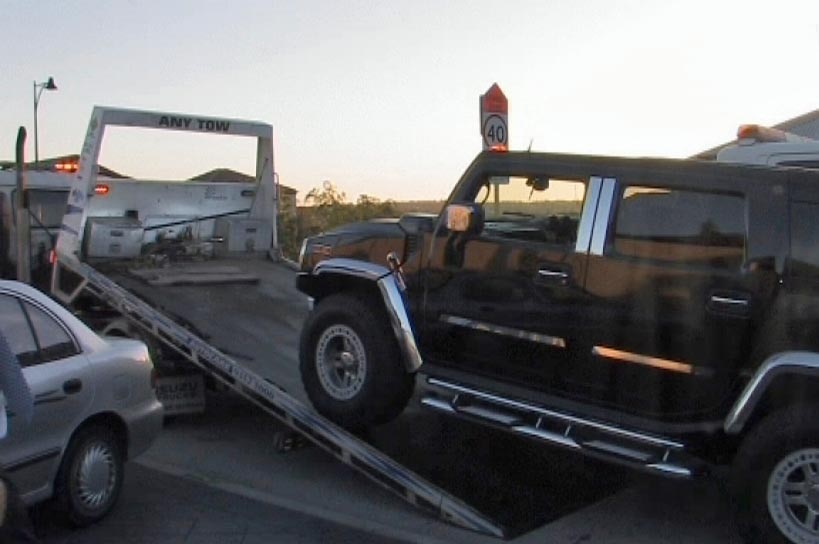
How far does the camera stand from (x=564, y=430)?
6590 mm

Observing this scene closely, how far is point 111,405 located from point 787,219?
401cm

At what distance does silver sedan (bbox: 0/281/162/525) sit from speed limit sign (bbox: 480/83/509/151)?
4.30 meters

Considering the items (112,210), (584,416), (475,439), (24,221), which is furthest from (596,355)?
(24,221)

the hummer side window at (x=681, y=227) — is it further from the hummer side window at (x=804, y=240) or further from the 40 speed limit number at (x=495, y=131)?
the 40 speed limit number at (x=495, y=131)

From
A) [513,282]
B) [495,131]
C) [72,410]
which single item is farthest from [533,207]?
[495,131]

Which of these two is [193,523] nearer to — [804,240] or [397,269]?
[397,269]

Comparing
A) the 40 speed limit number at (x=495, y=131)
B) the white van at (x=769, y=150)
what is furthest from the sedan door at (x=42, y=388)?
the 40 speed limit number at (x=495, y=131)

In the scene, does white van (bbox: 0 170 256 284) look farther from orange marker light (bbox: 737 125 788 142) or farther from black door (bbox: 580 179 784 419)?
black door (bbox: 580 179 784 419)

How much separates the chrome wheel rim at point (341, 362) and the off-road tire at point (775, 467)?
8.58 ft

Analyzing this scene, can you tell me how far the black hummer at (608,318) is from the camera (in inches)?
228

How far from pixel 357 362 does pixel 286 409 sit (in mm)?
635

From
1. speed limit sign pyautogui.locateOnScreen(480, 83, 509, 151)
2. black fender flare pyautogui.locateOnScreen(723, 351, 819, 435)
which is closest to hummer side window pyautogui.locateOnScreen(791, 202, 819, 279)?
black fender flare pyautogui.locateOnScreen(723, 351, 819, 435)

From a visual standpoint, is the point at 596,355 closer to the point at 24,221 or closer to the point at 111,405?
the point at 111,405

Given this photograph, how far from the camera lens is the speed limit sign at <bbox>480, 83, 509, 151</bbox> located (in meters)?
10.3
